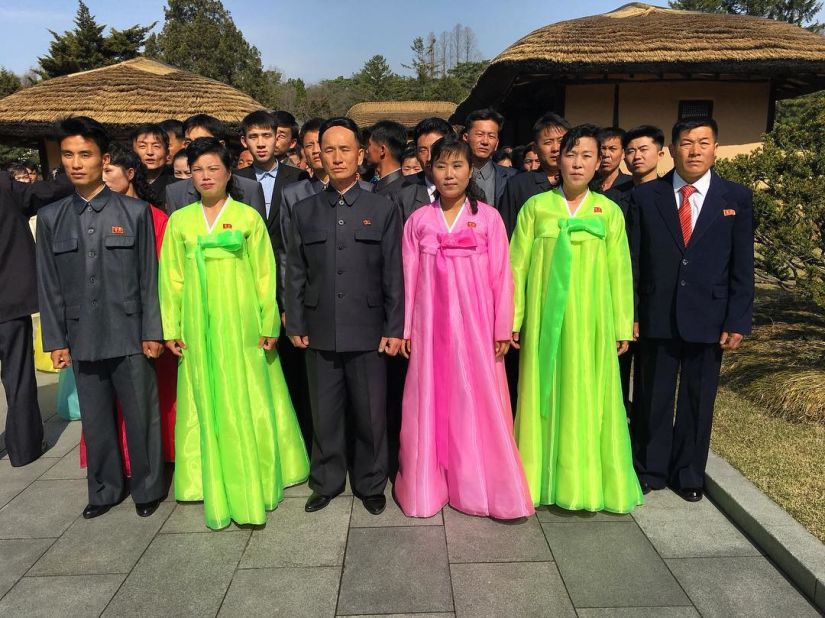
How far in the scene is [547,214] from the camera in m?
3.32

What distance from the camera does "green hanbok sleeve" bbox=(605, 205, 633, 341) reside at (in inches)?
131

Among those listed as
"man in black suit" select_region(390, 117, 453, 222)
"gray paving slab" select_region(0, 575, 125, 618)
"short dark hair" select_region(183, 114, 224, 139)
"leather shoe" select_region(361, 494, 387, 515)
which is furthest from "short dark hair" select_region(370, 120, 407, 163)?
"gray paving slab" select_region(0, 575, 125, 618)

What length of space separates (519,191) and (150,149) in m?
2.78

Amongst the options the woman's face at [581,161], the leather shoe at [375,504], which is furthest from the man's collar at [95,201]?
the woman's face at [581,161]

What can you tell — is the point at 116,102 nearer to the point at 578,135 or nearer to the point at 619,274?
the point at 578,135

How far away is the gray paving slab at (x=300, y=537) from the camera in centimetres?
299

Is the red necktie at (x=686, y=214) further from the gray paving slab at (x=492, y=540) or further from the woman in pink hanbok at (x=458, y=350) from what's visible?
the gray paving slab at (x=492, y=540)

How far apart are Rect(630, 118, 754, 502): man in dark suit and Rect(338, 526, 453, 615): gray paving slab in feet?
4.86

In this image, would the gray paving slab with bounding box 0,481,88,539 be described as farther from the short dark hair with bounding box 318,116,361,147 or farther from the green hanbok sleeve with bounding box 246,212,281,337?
the short dark hair with bounding box 318,116,361,147

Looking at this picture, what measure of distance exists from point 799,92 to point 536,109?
5648 millimetres

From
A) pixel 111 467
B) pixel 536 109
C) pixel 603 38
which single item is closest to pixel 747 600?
pixel 111 467

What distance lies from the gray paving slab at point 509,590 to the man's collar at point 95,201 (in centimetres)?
265

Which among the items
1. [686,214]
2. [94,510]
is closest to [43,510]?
[94,510]

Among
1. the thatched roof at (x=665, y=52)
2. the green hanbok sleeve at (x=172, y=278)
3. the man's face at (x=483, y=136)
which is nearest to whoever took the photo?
the green hanbok sleeve at (x=172, y=278)
